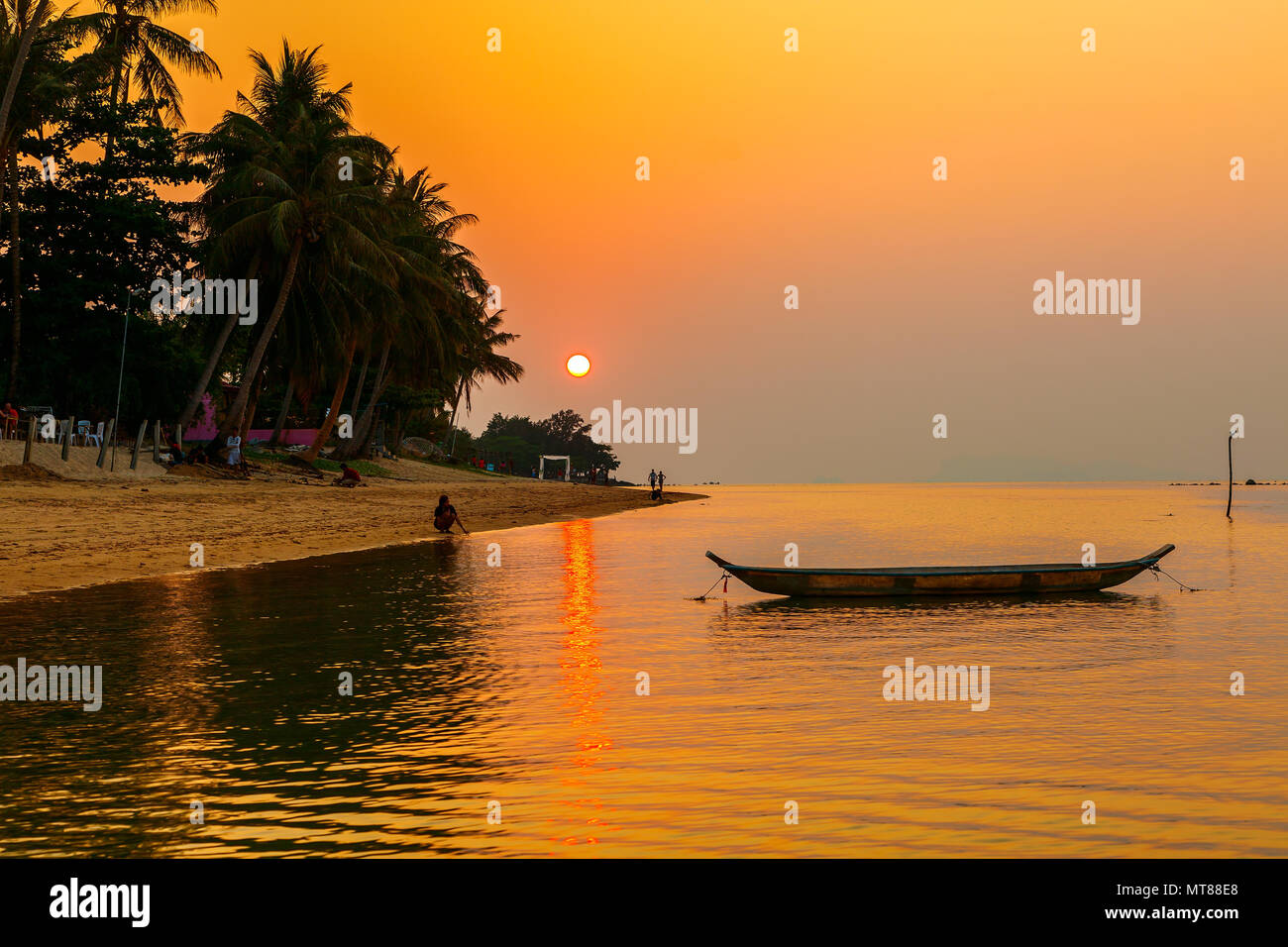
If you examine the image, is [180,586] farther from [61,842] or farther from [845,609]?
[61,842]

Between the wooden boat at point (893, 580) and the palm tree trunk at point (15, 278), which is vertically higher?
the palm tree trunk at point (15, 278)

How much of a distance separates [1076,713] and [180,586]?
1636 centimetres

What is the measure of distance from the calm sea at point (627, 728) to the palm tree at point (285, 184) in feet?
85.9

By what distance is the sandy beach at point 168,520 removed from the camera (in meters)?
22.8

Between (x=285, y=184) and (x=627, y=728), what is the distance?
3995cm

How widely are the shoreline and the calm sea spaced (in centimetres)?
296

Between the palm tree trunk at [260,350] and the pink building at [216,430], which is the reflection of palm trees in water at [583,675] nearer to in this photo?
the palm tree trunk at [260,350]

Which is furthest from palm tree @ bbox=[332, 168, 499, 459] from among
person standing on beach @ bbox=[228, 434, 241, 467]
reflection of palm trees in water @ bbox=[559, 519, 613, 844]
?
reflection of palm trees in water @ bbox=[559, 519, 613, 844]

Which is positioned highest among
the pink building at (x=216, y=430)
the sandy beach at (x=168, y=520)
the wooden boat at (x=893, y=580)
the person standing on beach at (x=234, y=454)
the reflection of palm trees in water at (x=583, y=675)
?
the pink building at (x=216, y=430)

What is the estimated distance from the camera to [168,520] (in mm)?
30125
